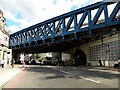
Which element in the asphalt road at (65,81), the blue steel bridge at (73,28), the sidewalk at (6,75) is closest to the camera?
the asphalt road at (65,81)

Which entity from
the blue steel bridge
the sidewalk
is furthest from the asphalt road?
the blue steel bridge

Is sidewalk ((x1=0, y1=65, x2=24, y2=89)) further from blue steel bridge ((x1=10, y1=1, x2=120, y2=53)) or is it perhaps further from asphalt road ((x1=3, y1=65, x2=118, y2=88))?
blue steel bridge ((x1=10, y1=1, x2=120, y2=53))

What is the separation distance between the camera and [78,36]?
4544cm

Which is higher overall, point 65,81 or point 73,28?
point 73,28

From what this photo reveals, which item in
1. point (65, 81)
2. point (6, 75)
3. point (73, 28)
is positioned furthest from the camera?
point (73, 28)

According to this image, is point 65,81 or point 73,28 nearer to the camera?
point 65,81

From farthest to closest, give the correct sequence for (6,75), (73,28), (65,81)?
1. (73,28)
2. (6,75)
3. (65,81)

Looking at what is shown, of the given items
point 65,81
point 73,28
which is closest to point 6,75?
point 65,81

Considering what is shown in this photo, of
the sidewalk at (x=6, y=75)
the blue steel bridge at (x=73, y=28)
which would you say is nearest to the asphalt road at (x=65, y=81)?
the sidewalk at (x=6, y=75)

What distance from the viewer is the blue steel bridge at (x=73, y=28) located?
3719 cm

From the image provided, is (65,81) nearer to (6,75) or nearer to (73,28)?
(6,75)

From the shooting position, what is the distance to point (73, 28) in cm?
5116

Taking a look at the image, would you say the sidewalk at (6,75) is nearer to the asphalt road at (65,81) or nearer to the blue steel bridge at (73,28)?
the asphalt road at (65,81)

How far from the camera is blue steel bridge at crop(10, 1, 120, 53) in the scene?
122 feet
